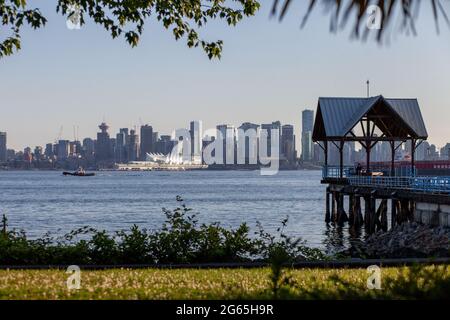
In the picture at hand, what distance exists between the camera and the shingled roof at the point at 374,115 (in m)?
54.1

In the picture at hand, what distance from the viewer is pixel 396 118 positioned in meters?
53.9

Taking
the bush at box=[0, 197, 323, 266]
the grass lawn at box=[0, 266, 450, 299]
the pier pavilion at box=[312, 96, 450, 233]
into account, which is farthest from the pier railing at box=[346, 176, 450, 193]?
the grass lawn at box=[0, 266, 450, 299]

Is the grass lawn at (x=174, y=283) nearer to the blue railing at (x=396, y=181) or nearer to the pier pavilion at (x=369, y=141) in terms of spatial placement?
the blue railing at (x=396, y=181)

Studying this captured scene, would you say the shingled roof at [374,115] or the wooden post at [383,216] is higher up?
the shingled roof at [374,115]

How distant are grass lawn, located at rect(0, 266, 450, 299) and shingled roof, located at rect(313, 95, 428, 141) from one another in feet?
132

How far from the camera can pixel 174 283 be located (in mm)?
12500

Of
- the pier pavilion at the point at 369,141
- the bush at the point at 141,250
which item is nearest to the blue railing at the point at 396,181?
the pier pavilion at the point at 369,141

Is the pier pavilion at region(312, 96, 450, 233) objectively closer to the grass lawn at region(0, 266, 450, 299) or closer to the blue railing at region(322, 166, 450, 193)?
the blue railing at region(322, 166, 450, 193)

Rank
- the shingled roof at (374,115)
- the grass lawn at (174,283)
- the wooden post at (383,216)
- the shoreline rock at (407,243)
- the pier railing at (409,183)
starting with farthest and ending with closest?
the shingled roof at (374,115), the wooden post at (383,216), the pier railing at (409,183), the shoreline rock at (407,243), the grass lawn at (174,283)

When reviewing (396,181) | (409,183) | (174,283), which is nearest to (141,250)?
(174,283)

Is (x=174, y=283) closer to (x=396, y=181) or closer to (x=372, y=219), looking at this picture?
(x=396, y=181)

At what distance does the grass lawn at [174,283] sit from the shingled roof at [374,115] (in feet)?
132

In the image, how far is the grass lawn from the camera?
1017 centimetres

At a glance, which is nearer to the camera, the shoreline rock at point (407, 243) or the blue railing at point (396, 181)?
the shoreline rock at point (407, 243)
